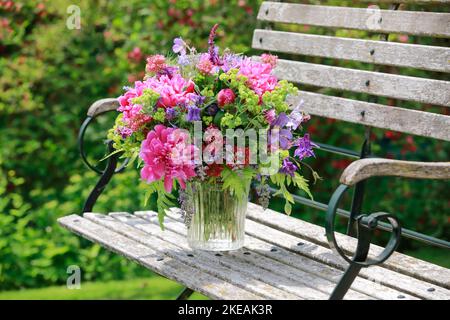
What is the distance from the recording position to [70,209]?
4.53m

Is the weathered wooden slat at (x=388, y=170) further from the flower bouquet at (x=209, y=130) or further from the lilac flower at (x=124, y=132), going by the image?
the lilac flower at (x=124, y=132)

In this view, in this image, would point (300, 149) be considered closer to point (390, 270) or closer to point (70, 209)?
point (390, 270)

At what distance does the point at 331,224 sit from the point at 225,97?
0.51 m

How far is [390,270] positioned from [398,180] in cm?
239

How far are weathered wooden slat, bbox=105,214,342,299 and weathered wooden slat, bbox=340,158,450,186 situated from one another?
329 mm

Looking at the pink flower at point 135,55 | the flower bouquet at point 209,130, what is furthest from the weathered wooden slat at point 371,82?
the pink flower at point 135,55

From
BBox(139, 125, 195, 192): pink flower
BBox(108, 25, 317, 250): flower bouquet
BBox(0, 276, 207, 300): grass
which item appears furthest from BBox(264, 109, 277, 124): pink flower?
BBox(0, 276, 207, 300): grass

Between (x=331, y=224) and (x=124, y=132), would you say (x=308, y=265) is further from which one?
(x=124, y=132)

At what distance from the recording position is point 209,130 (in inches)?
89.9

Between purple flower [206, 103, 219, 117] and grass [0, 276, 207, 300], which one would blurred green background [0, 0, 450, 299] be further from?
purple flower [206, 103, 219, 117]

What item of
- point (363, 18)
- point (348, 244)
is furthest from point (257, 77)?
point (363, 18)

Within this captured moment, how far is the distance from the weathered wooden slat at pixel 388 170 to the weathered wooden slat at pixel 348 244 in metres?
0.31

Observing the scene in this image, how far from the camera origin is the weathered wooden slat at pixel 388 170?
202 cm
